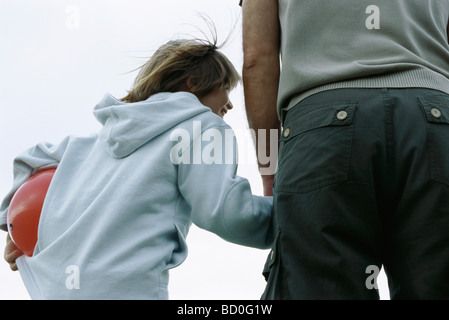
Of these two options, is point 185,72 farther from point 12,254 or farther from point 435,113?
point 435,113

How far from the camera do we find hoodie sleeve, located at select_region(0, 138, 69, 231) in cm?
276

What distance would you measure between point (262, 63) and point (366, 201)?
770 millimetres

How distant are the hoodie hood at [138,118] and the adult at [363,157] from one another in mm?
637

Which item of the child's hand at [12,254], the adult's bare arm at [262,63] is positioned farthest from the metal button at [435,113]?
the child's hand at [12,254]

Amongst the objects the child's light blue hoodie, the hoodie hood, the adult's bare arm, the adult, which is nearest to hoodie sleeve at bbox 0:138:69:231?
the child's light blue hoodie

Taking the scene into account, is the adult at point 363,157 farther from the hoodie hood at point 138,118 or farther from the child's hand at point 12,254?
the child's hand at point 12,254

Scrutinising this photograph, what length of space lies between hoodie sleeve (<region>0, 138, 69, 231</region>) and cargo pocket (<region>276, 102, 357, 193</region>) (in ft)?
4.37

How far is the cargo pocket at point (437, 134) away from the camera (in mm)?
1700

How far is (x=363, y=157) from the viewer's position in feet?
5.64

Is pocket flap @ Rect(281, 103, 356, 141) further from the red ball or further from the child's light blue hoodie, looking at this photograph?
the red ball

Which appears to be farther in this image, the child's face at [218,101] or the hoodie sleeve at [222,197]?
the child's face at [218,101]

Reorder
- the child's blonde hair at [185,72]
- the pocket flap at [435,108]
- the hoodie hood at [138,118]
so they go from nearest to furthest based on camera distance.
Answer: the pocket flap at [435,108]
the hoodie hood at [138,118]
the child's blonde hair at [185,72]
